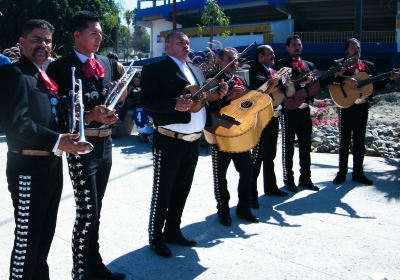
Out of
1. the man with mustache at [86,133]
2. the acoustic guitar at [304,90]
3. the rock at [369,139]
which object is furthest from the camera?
the rock at [369,139]

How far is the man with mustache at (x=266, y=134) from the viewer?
5820 mm

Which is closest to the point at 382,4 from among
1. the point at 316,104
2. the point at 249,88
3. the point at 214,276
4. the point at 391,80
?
the point at 316,104

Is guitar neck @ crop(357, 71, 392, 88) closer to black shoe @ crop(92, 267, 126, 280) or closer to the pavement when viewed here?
the pavement

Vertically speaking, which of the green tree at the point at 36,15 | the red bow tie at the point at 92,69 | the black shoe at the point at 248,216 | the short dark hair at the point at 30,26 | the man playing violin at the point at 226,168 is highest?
the green tree at the point at 36,15

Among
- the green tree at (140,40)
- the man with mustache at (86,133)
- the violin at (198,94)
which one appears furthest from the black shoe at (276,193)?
the green tree at (140,40)

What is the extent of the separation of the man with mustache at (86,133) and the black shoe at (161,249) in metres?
0.88

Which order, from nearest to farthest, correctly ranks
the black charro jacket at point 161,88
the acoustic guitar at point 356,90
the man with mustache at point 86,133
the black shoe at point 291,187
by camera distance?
the man with mustache at point 86,133, the black charro jacket at point 161,88, the black shoe at point 291,187, the acoustic guitar at point 356,90

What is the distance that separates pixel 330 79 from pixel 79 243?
460 centimetres

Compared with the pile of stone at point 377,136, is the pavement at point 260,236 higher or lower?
higher

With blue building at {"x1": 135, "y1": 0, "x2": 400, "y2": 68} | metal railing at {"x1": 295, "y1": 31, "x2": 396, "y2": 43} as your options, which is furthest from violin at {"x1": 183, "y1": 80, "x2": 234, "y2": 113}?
metal railing at {"x1": 295, "y1": 31, "x2": 396, "y2": 43}

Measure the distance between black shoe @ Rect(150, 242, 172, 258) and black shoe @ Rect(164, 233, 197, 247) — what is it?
0.24m

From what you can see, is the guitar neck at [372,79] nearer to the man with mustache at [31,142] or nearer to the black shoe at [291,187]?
the black shoe at [291,187]

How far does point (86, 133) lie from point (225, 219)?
229cm

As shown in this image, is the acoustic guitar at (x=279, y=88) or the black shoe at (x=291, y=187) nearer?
the acoustic guitar at (x=279, y=88)
